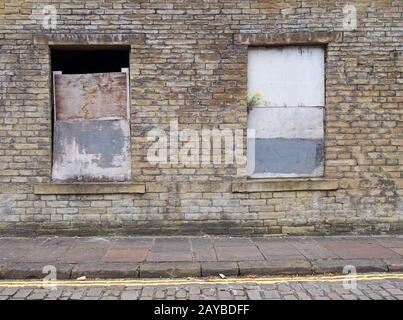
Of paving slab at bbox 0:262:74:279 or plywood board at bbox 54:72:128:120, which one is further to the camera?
plywood board at bbox 54:72:128:120

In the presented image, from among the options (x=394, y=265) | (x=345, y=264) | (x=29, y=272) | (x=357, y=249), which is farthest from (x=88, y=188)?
(x=394, y=265)

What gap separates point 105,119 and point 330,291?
4.61 m

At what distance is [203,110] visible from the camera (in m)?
7.22

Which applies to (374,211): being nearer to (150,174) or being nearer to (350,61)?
(350,61)

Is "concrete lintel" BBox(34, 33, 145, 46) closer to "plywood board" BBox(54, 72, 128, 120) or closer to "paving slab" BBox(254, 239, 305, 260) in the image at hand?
"plywood board" BBox(54, 72, 128, 120)

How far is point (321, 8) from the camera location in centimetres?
724

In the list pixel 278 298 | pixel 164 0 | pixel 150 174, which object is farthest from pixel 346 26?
pixel 278 298

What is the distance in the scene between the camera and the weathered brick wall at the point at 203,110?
7105 millimetres

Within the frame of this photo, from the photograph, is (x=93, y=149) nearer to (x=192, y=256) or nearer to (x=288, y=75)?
(x=192, y=256)

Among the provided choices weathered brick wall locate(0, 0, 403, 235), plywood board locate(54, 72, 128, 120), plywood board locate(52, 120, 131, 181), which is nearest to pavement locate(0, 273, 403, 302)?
weathered brick wall locate(0, 0, 403, 235)

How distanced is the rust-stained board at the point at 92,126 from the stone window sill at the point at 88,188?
0.21 m

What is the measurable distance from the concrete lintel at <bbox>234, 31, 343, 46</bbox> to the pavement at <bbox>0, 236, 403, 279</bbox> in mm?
3350

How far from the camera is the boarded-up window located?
738 cm

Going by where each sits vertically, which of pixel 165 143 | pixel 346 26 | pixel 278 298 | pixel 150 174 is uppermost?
pixel 346 26
